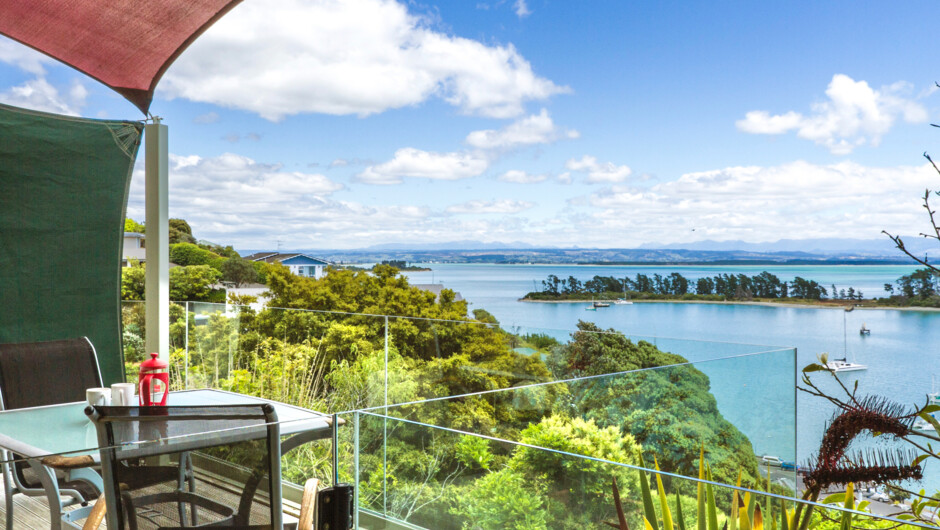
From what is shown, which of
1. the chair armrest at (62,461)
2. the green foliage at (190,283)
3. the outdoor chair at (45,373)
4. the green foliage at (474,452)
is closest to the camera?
the chair armrest at (62,461)

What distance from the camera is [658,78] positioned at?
84.5ft

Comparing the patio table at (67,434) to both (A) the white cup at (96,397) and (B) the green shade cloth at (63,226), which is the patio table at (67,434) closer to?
(A) the white cup at (96,397)

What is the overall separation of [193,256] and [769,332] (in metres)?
18.7

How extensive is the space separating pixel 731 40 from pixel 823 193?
7.90m

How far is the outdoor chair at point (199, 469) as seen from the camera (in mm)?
1209

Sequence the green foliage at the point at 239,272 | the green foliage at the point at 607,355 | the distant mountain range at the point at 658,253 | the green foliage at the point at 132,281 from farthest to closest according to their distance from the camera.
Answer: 1. the distant mountain range at the point at 658,253
2. the green foliage at the point at 239,272
3. the green foliage at the point at 132,281
4. the green foliage at the point at 607,355

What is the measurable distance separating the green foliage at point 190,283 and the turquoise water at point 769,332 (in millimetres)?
4411

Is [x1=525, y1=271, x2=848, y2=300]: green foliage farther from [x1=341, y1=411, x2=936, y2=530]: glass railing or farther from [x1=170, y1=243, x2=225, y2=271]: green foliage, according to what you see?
[x1=341, y1=411, x2=936, y2=530]: glass railing

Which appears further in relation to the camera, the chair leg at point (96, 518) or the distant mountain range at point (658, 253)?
the distant mountain range at point (658, 253)

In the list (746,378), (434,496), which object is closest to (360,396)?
(746,378)

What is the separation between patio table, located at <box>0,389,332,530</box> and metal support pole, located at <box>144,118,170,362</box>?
1.19 meters

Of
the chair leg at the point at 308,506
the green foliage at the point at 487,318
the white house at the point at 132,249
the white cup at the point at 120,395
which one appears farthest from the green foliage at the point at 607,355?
the white house at the point at 132,249

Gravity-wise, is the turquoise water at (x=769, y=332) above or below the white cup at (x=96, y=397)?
below

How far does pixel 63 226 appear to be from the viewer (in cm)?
447
